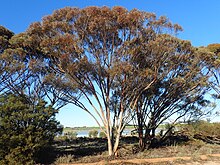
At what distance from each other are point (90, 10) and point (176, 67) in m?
6.64

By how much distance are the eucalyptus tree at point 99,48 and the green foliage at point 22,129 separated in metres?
2.42

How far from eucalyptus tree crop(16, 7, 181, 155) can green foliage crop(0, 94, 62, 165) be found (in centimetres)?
242

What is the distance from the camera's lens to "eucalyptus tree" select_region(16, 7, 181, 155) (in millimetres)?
13453

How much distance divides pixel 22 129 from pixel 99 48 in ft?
18.2

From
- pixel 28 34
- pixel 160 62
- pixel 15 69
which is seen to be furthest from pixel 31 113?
pixel 160 62

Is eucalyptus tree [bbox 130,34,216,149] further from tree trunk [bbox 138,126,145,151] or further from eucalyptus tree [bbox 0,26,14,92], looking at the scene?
eucalyptus tree [bbox 0,26,14,92]

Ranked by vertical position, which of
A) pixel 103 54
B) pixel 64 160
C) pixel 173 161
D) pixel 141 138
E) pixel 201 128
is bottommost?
pixel 173 161

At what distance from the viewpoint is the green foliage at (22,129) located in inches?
464

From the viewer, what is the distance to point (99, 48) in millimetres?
14227

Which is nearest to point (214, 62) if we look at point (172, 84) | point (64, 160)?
point (172, 84)

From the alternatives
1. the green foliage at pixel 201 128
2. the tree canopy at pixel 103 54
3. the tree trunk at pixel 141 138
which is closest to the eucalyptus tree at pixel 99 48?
the tree canopy at pixel 103 54

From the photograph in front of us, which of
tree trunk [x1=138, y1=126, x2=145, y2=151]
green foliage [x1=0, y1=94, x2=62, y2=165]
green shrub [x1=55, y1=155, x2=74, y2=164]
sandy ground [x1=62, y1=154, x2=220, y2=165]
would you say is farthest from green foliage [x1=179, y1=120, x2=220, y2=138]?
green foliage [x1=0, y1=94, x2=62, y2=165]

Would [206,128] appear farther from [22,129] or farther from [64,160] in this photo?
[22,129]

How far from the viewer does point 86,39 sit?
1410 centimetres
